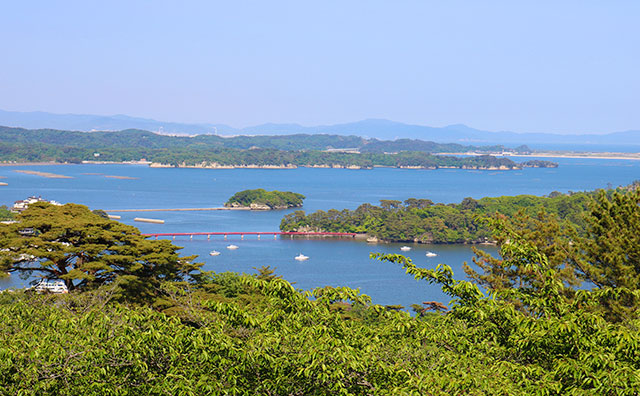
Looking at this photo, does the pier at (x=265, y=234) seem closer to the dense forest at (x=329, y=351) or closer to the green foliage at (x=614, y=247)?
the green foliage at (x=614, y=247)

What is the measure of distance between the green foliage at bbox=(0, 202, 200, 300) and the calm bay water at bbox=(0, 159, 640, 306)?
2188mm

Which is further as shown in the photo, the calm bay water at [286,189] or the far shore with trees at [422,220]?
the far shore with trees at [422,220]

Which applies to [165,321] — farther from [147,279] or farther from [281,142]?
[281,142]

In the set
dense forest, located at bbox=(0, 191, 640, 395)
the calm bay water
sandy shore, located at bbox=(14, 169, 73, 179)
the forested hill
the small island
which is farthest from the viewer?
the forested hill

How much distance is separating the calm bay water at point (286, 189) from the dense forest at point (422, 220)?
146 centimetres

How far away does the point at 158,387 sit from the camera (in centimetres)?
393

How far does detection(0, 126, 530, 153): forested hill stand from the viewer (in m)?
147

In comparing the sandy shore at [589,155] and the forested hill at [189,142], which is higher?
the forested hill at [189,142]

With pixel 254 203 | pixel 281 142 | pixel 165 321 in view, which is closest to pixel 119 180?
pixel 254 203

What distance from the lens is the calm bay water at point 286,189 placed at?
3119 centimetres

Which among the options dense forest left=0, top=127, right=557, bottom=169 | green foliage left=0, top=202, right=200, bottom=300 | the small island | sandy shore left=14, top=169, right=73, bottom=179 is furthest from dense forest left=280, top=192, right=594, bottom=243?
dense forest left=0, top=127, right=557, bottom=169

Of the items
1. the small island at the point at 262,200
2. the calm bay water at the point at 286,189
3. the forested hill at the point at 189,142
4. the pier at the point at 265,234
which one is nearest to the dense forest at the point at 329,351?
the calm bay water at the point at 286,189

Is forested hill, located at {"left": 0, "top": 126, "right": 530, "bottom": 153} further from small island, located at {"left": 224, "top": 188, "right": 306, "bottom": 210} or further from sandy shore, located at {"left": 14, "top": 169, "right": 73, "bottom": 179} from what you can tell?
small island, located at {"left": 224, "top": 188, "right": 306, "bottom": 210}

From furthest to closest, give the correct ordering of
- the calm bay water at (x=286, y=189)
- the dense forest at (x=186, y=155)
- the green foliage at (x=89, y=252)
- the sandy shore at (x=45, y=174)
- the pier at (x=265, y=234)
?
the dense forest at (x=186, y=155) → the sandy shore at (x=45, y=174) → the pier at (x=265, y=234) → the calm bay water at (x=286, y=189) → the green foliage at (x=89, y=252)
